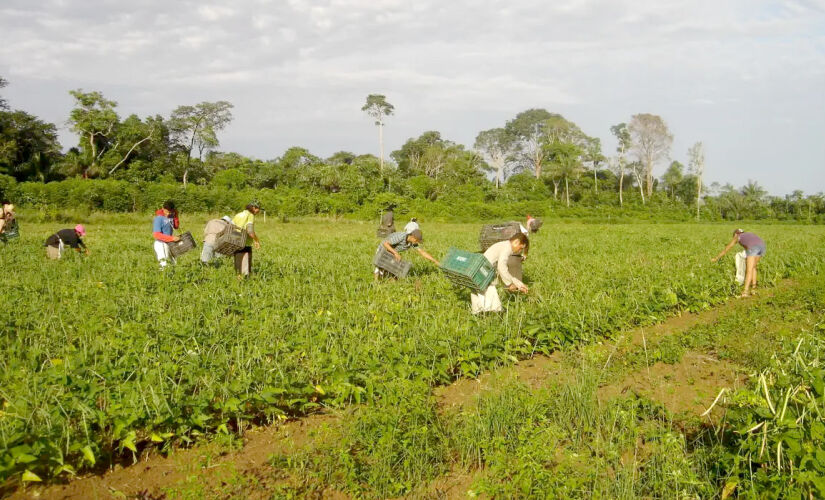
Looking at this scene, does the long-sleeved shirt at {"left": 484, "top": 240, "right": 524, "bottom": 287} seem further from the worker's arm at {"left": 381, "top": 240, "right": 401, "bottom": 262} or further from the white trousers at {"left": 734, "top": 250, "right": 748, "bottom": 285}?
the white trousers at {"left": 734, "top": 250, "right": 748, "bottom": 285}

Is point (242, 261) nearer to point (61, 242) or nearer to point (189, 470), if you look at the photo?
point (61, 242)

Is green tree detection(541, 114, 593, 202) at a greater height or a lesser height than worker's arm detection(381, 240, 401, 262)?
greater

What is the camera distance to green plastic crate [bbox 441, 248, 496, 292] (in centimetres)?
717

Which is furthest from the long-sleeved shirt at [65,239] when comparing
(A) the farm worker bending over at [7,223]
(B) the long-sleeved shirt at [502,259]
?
(B) the long-sleeved shirt at [502,259]

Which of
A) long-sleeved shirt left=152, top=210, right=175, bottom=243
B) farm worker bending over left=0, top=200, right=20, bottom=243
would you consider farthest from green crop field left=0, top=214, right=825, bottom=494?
farm worker bending over left=0, top=200, right=20, bottom=243

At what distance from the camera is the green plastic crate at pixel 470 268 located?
23.5 feet

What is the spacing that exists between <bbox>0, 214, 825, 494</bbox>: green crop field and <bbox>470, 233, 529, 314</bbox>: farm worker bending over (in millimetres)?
207

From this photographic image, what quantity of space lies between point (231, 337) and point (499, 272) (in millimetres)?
3383

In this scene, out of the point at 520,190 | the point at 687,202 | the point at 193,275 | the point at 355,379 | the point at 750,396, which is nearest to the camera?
the point at 750,396

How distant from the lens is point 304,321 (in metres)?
6.97

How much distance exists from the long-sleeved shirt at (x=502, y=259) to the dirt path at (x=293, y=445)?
114 centimetres

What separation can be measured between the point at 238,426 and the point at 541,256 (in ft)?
42.0

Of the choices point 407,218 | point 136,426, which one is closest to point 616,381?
point 136,426

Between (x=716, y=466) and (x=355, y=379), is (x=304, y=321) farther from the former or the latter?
(x=716, y=466)
